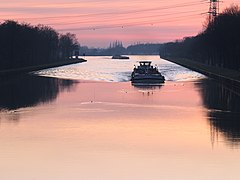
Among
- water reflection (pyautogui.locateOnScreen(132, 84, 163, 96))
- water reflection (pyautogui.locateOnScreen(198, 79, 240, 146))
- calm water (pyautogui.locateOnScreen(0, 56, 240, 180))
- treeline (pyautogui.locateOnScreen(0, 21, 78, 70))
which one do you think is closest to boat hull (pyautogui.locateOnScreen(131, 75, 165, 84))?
water reflection (pyautogui.locateOnScreen(132, 84, 163, 96))

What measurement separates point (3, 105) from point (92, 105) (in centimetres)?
437

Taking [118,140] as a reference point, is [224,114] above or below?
below

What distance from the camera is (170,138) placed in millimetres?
19578

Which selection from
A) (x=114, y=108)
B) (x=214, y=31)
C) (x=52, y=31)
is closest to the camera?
(x=114, y=108)

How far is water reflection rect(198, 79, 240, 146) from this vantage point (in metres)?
20.8

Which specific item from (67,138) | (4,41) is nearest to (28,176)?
(67,138)

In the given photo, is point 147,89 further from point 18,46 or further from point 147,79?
point 18,46

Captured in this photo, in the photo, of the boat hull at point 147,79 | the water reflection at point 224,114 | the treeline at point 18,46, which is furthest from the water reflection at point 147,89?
the treeline at point 18,46

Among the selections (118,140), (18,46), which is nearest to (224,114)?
(118,140)

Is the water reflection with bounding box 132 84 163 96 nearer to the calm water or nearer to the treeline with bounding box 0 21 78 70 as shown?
the calm water

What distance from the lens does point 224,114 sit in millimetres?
27969

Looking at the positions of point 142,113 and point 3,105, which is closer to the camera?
point 142,113

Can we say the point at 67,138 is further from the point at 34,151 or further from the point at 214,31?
the point at 214,31

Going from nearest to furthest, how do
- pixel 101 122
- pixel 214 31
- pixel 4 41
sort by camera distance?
1. pixel 101 122
2. pixel 214 31
3. pixel 4 41
